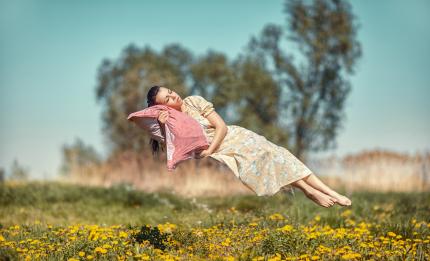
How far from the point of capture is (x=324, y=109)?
2539 centimetres

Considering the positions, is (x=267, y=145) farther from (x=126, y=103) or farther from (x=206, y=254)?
(x=126, y=103)

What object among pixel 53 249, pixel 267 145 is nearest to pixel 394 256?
pixel 267 145

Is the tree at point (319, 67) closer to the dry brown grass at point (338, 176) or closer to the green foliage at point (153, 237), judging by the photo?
the dry brown grass at point (338, 176)

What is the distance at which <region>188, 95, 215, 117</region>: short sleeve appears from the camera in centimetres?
568

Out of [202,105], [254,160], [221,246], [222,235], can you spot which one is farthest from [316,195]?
[202,105]

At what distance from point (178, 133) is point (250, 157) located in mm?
801

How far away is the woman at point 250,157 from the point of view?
5.50 meters

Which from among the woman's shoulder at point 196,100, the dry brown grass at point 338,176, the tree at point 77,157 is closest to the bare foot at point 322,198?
the woman's shoulder at point 196,100

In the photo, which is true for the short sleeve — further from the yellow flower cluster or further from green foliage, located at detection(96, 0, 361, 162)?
green foliage, located at detection(96, 0, 361, 162)

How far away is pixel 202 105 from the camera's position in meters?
5.71

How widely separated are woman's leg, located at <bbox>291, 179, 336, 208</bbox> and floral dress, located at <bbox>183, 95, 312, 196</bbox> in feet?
0.48

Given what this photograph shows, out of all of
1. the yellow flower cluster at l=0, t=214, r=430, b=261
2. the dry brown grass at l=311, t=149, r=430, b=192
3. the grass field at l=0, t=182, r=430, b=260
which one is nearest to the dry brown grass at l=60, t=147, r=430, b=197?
the dry brown grass at l=311, t=149, r=430, b=192

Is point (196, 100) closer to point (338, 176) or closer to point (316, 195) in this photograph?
point (316, 195)

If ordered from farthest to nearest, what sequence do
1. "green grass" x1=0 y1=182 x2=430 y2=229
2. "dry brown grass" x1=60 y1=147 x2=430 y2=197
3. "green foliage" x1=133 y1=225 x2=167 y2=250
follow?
1. "dry brown grass" x1=60 y1=147 x2=430 y2=197
2. "green grass" x1=0 y1=182 x2=430 y2=229
3. "green foliage" x1=133 y1=225 x2=167 y2=250
